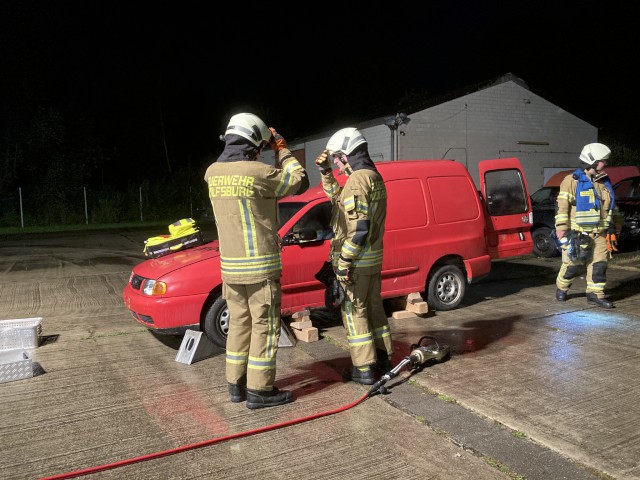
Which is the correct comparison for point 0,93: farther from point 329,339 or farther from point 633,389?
point 633,389

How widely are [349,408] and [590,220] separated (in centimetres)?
444

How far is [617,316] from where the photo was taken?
6438 mm

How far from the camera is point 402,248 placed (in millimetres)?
6449

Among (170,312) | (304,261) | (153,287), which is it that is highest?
(304,261)

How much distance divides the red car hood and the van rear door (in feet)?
12.5

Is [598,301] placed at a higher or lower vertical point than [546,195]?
lower

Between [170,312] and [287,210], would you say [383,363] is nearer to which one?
[170,312]

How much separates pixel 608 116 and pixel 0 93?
33.2m

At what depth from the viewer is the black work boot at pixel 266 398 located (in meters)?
3.98

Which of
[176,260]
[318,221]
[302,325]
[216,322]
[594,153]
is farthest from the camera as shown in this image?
[594,153]

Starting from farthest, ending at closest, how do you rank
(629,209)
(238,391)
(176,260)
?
1. (629,209)
2. (176,260)
3. (238,391)

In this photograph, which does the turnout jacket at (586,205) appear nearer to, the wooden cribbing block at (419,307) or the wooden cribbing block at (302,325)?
the wooden cribbing block at (419,307)

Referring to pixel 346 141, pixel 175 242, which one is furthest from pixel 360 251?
pixel 175 242

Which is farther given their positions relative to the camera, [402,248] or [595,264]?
[595,264]
